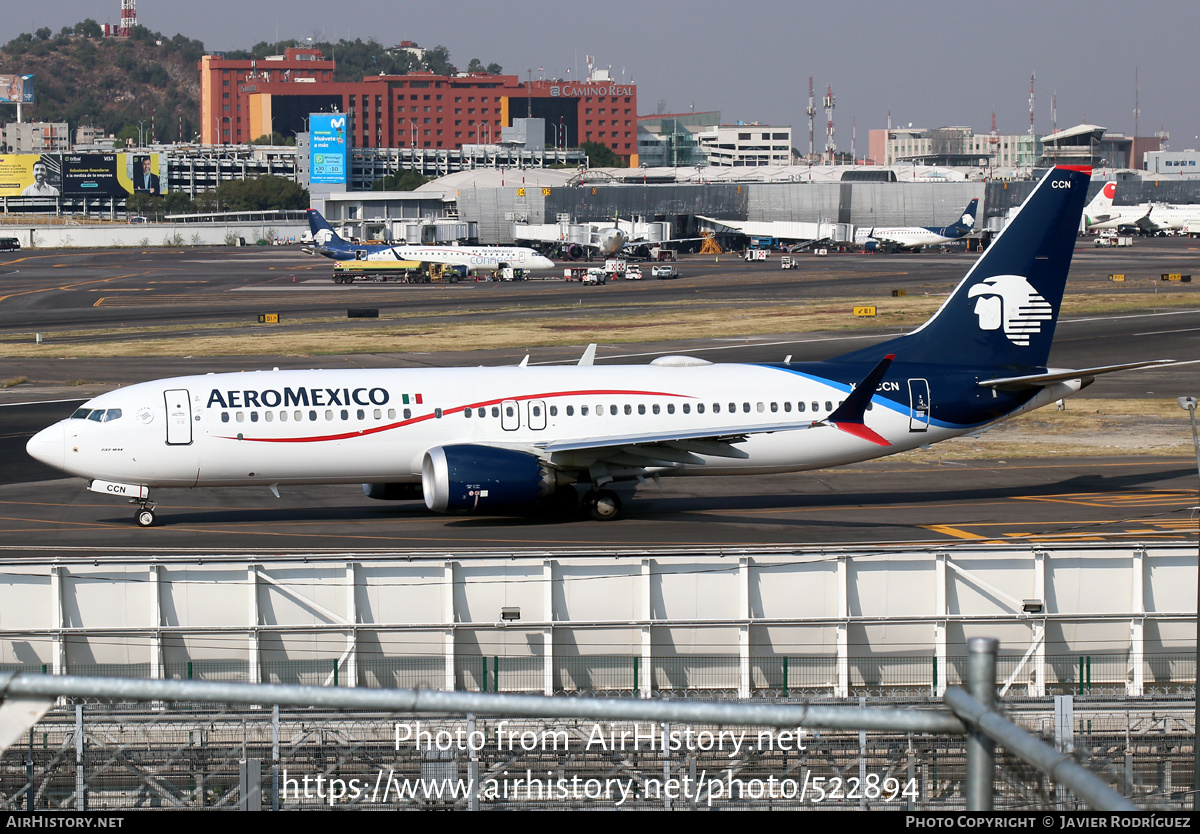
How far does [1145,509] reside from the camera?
4212 centimetres

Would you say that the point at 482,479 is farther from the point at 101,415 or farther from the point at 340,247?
the point at 340,247

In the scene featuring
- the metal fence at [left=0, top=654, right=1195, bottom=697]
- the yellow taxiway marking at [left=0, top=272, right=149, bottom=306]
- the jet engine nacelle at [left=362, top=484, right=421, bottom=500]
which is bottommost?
the metal fence at [left=0, top=654, right=1195, bottom=697]

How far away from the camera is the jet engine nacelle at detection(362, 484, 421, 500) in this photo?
4300cm

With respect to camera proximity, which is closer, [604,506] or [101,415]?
[101,415]

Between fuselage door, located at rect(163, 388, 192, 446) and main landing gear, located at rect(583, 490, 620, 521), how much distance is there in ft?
42.4

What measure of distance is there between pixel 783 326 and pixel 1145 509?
57124 millimetres

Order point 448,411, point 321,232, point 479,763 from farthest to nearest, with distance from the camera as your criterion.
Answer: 1. point 321,232
2. point 448,411
3. point 479,763

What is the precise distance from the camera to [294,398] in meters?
40.1

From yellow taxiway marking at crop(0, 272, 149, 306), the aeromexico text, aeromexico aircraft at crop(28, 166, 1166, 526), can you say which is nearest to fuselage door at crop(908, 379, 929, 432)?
aeromexico aircraft at crop(28, 166, 1166, 526)

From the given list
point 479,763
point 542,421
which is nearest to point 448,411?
point 542,421

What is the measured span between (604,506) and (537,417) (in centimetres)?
367

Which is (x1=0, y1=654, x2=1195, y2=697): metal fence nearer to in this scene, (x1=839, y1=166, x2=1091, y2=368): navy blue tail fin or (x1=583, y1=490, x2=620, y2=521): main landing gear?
(x1=583, y1=490, x2=620, y2=521): main landing gear

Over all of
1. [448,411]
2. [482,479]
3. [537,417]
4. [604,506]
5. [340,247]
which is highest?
[340,247]

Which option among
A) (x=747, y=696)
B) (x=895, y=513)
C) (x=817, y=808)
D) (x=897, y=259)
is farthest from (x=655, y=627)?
(x=897, y=259)
